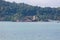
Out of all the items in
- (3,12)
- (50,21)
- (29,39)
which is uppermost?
(29,39)

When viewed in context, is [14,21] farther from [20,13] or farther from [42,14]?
[42,14]

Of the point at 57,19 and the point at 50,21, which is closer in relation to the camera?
the point at 57,19

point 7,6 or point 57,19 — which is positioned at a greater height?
point 7,6

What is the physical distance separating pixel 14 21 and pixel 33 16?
5.71 meters

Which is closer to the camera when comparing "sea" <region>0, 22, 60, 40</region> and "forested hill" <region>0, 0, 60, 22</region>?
"sea" <region>0, 22, 60, 40</region>

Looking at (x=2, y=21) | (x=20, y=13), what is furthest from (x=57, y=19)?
(x=2, y=21)

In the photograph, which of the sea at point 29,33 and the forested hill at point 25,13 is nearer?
the sea at point 29,33

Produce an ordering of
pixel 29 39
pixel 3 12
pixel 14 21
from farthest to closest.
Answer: pixel 14 21, pixel 3 12, pixel 29 39

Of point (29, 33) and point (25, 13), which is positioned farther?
point (25, 13)

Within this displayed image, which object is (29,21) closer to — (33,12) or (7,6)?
A: (33,12)

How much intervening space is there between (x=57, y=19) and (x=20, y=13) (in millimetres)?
11299

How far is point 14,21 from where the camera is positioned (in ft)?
255

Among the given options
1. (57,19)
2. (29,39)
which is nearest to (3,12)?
(57,19)

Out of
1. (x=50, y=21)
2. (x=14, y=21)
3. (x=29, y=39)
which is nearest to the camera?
(x=29, y=39)
